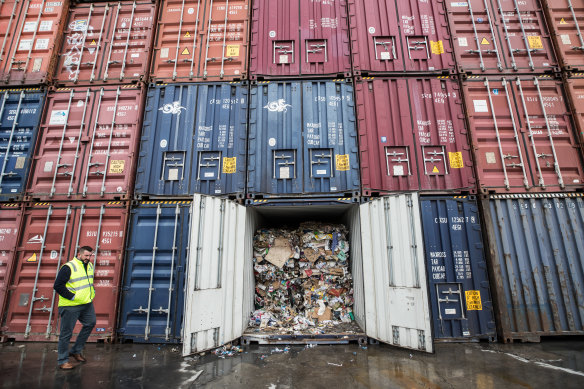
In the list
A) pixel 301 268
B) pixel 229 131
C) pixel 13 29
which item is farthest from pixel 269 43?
pixel 13 29

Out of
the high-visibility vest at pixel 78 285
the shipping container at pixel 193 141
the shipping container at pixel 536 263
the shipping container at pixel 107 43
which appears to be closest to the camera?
the high-visibility vest at pixel 78 285

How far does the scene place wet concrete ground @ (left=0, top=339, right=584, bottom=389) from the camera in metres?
3.56

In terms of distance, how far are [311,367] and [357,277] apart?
6.85 feet

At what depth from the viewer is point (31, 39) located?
6914 mm

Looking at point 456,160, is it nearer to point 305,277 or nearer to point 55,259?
point 305,277

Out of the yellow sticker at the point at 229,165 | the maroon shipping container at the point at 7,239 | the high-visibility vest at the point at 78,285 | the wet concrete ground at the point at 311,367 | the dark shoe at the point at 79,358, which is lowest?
the wet concrete ground at the point at 311,367

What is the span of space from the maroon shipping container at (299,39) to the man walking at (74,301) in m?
4.91

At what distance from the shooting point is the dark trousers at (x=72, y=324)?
4.09 meters

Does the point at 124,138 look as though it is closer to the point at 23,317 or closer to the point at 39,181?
the point at 39,181

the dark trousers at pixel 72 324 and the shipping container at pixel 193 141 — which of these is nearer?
the dark trousers at pixel 72 324

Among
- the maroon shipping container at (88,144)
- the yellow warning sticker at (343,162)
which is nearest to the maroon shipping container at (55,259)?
the maroon shipping container at (88,144)

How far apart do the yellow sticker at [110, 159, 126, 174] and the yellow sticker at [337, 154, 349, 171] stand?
4.47m

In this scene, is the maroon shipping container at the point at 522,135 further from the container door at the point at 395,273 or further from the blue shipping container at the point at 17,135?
the blue shipping container at the point at 17,135

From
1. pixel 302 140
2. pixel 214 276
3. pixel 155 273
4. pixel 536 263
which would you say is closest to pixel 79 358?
pixel 155 273
